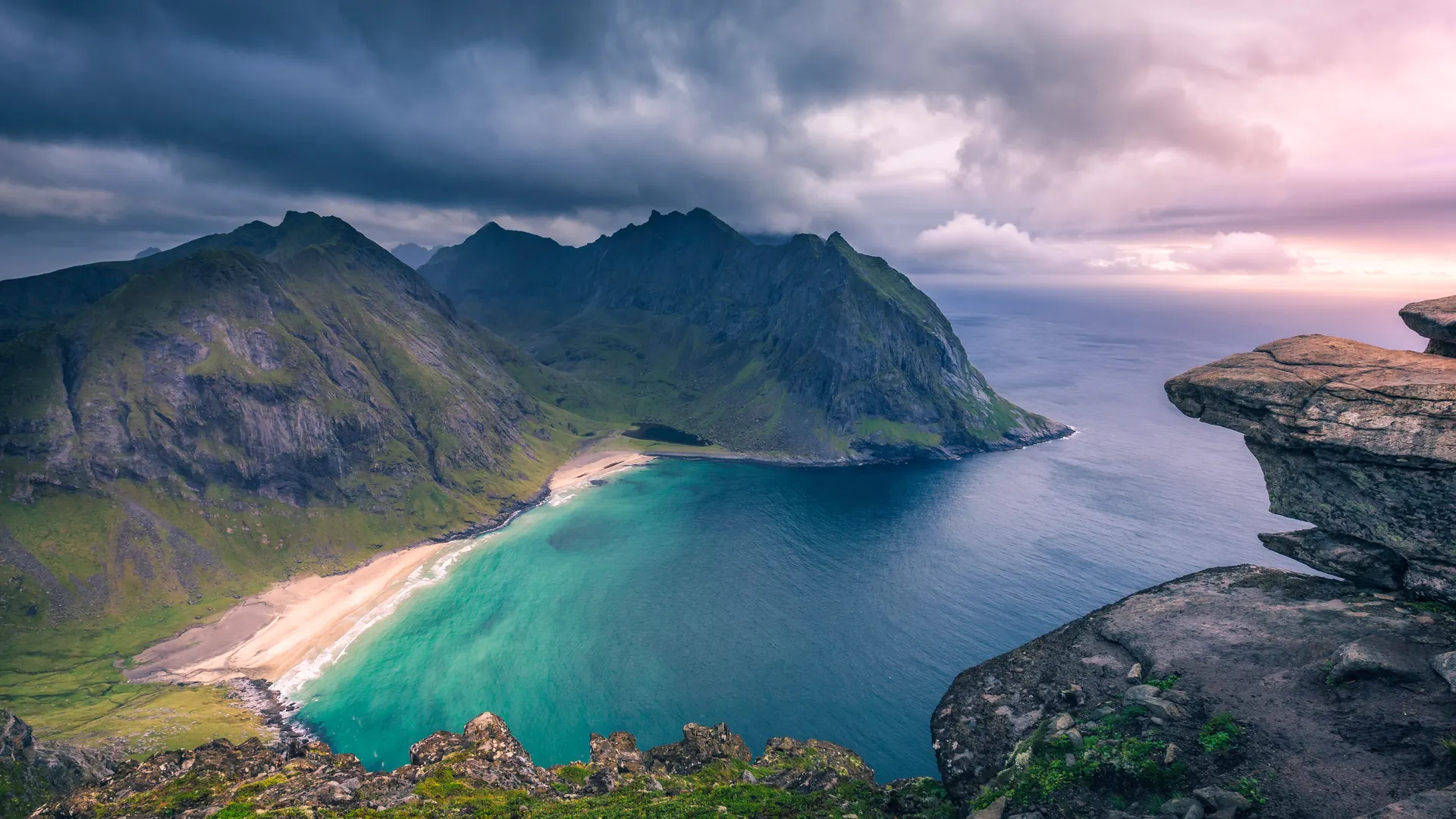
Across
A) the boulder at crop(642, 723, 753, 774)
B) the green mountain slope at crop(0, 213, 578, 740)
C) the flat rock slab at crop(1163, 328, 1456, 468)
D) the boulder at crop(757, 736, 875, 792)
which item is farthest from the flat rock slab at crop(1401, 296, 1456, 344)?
the green mountain slope at crop(0, 213, 578, 740)

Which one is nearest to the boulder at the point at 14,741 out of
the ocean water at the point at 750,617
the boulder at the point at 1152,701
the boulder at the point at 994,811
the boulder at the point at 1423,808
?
the ocean water at the point at 750,617

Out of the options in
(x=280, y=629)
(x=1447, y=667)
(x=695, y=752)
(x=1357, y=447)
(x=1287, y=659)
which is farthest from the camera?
(x=280, y=629)

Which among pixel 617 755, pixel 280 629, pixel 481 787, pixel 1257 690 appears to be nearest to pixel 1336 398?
pixel 1257 690

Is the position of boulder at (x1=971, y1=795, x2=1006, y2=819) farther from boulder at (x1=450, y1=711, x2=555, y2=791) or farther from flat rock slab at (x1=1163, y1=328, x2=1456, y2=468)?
boulder at (x1=450, y1=711, x2=555, y2=791)

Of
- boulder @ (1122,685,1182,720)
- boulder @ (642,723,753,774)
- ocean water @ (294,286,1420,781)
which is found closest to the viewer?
boulder @ (1122,685,1182,720)

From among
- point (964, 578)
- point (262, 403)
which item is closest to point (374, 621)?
point (262, 403)

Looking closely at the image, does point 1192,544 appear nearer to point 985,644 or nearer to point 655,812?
point 985,644

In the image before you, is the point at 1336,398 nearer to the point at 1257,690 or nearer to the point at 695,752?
the point at 1257,690
